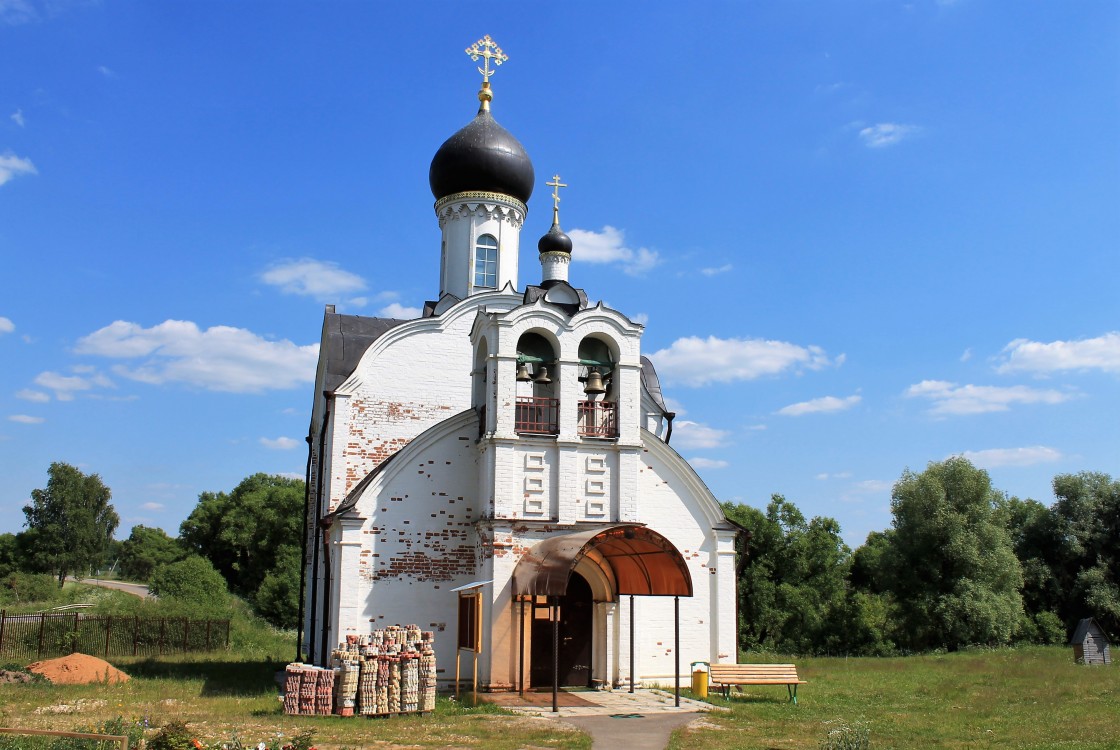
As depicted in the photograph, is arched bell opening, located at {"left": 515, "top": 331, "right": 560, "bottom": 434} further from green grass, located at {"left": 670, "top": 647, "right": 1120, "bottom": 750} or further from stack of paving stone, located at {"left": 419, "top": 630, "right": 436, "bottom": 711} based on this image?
green grass, located at {"left": 670, "top": 647, "right": 1120, "bottom": 750}

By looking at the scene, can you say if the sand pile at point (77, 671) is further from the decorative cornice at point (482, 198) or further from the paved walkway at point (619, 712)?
the decorative cornice at point (482, 198)

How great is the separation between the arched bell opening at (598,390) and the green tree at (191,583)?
64.0 ft

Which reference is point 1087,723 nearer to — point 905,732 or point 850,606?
point 905,732

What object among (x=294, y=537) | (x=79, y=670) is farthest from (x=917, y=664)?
(x=294, y=537)

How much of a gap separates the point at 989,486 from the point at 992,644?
16.0ft

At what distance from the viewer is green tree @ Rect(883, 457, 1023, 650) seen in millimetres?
28656

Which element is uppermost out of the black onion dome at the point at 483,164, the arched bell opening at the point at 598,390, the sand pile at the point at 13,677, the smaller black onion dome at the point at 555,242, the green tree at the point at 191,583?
the black onion dome at the point at 483,164

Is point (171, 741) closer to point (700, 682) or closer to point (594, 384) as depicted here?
point (594, 384)

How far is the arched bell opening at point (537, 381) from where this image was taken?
15039 millimetres

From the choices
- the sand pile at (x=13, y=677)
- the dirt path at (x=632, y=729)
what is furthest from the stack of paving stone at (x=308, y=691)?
the sand pile at (x=13, y=677)

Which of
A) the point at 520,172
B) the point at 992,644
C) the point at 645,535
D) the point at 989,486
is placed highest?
the point at 520,172

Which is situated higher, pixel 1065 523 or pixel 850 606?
pixel 1065 523

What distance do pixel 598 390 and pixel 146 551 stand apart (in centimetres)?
5539

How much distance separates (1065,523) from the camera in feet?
107
